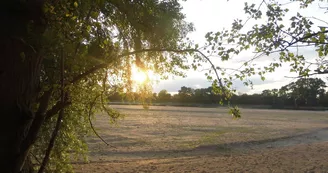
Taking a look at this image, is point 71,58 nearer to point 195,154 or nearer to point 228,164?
point 228,164

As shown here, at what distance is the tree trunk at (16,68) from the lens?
3.52m

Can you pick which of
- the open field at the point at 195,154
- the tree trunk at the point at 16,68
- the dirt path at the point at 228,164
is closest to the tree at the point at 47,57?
the tree trunk at the point at 16,68

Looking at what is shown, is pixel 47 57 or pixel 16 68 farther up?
pixel 47 57

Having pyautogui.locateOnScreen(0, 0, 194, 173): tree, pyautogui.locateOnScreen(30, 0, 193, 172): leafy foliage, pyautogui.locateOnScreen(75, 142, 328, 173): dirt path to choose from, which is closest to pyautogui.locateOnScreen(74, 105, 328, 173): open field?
pyautogui.locateOnScreen(75, 142, 328, 173): dirt path

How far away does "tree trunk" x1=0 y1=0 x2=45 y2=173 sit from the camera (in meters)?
3.52

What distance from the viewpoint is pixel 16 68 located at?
141 inches

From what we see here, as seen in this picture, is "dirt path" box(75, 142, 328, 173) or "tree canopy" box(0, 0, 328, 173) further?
"dirt path" box(75, 142, 328, 173)

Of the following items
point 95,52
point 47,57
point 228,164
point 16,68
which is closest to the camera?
point 16,68

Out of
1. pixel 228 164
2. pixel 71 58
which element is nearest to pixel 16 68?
pixel 71 58

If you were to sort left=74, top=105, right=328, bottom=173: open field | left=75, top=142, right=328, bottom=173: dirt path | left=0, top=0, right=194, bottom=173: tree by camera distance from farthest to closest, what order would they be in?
left=74, top=105, right=328, bottom=173: open field → left=75, top=142, right=328, bottom=173: dirt path → left=0, top=0, right=194, bottom=173: tree

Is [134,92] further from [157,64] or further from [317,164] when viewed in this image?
[317,164]

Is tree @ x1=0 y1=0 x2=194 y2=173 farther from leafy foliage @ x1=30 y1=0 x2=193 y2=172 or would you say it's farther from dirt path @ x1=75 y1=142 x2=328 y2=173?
dirt path @ x1=75 y1=142 x2=328 y2=173

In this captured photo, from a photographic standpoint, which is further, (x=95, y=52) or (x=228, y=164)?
(x=228, y=164)

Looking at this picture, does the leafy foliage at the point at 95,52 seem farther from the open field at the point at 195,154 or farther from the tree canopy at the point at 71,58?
the open field at the point at 195,154
